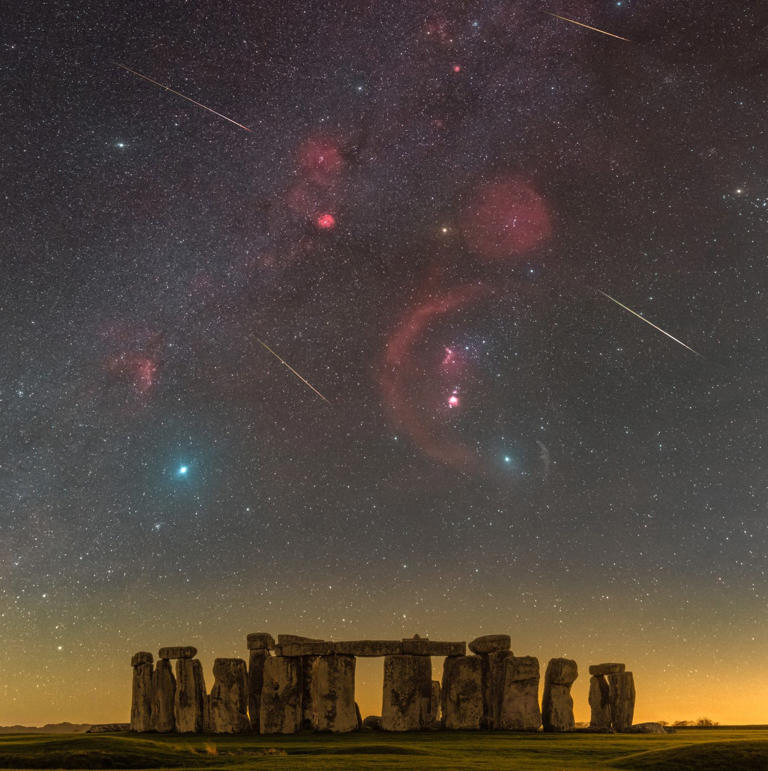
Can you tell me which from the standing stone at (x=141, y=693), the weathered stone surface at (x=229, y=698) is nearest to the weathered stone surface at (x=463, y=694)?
the weathered stone surface at (x=229, y=698)

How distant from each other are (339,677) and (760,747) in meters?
14.4

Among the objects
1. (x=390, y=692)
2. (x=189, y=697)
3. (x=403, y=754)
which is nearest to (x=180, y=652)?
(x=189, y=697)

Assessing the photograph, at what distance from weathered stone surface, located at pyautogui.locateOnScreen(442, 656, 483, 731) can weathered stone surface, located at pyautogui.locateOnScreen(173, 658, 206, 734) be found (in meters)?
8.64

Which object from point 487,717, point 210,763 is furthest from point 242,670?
point 210,763

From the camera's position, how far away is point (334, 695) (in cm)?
3108

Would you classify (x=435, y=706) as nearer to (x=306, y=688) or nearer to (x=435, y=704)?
(x=435, y=704)

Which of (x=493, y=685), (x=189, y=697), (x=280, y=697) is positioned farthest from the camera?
(x=189, y=697)

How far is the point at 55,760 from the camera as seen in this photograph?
2116 centimetres

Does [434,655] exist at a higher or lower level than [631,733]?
higher

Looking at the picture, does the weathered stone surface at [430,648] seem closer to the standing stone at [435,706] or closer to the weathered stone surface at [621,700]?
the standing stone at [435,706]

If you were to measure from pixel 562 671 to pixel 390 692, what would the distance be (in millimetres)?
5820

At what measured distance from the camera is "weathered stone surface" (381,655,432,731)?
102ft

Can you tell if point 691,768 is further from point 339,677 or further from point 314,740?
point 339,677

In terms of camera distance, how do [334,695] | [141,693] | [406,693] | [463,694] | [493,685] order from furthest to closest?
1. [141,693]
2. [493,685]
3. [463,694]
4. [406,693]
5. [334,695]
